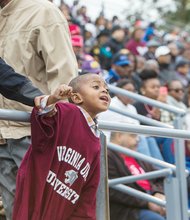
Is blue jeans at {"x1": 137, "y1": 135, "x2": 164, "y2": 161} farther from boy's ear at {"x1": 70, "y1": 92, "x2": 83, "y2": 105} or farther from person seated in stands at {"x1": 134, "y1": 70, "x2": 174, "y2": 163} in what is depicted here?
boy's ear at {"x1": 70, "y1": 92, "x2": 83, "y2": 105}

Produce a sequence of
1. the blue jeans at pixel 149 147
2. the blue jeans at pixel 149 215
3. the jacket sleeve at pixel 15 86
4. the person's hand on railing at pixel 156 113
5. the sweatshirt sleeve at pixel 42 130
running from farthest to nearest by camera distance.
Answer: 1. the person's hand on railing at pixel 156 113
2. the blue jeans at pixel 149 147
3. the blue jeans at pixel 149 215
4. the jacket sleeve at pixel 15 86
5. the sweatshirt sleeve at pixel 42 130

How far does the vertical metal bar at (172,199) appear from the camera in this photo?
468cm

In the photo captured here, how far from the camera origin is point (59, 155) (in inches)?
129

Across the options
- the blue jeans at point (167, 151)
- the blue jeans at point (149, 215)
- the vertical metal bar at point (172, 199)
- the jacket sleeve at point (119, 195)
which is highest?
the vertical metal bar at point (172, 199)

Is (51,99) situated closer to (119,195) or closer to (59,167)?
(59,167)

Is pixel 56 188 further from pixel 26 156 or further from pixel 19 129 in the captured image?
pixel 19 129

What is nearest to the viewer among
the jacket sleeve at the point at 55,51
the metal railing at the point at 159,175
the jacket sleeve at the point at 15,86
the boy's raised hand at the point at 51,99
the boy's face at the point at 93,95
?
the boy's raised hand at the point at 51,99

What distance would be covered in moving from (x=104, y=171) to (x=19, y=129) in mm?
485

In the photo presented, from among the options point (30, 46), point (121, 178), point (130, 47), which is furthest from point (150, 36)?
point (30, 46)

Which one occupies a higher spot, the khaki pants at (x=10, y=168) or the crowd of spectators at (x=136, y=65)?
the khaki pants at (x=10, y=168)

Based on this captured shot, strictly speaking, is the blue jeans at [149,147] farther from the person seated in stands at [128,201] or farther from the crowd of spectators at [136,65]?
the person seated in stands at [128,201]

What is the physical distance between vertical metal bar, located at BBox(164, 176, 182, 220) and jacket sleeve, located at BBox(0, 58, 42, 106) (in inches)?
69.6

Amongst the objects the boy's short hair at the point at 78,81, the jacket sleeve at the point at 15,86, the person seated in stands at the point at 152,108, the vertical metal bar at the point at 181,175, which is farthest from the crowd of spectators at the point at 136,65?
the jacket sleeve at the point at 15,86

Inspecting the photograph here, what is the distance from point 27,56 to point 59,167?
2.36ft
